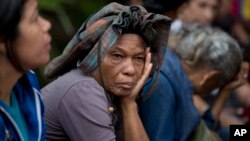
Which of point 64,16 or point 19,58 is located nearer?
point 19,58

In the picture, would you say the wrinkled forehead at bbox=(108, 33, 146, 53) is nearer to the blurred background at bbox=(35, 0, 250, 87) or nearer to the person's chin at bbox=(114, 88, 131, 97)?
the person's chin at bbox=(114, 88, 131, 97)

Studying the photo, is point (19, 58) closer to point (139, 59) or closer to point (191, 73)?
point (139, 59)

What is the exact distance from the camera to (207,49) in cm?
457

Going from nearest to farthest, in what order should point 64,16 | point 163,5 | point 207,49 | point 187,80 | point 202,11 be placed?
point 187,80
point 207,49
point 163,5
point 64,16
point 202,11

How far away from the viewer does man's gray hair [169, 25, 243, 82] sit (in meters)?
4.57

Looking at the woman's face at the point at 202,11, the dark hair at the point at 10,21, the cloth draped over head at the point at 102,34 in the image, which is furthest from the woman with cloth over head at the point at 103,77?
the woman's face at the point at 202,11

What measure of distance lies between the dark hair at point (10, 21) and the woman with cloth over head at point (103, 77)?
0.66 meters

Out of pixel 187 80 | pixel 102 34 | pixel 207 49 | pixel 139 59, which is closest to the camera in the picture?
pixel 102 34

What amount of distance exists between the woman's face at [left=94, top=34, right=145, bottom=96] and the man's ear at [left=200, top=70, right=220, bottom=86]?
4.11ft

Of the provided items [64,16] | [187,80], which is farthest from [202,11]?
[187,80]

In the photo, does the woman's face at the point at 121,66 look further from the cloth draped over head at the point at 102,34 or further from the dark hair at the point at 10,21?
the dark hair at the point at 10,21

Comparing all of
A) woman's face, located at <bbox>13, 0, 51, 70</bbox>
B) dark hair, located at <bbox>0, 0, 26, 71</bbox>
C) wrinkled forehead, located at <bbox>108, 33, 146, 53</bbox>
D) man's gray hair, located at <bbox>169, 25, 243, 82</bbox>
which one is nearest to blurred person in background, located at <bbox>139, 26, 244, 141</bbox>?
man's gray hair, located at <bbox>169, 25, 243, 82</bbox>

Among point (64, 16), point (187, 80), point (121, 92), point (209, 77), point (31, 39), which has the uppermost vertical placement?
point (31, 39)

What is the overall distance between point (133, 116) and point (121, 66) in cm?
24
